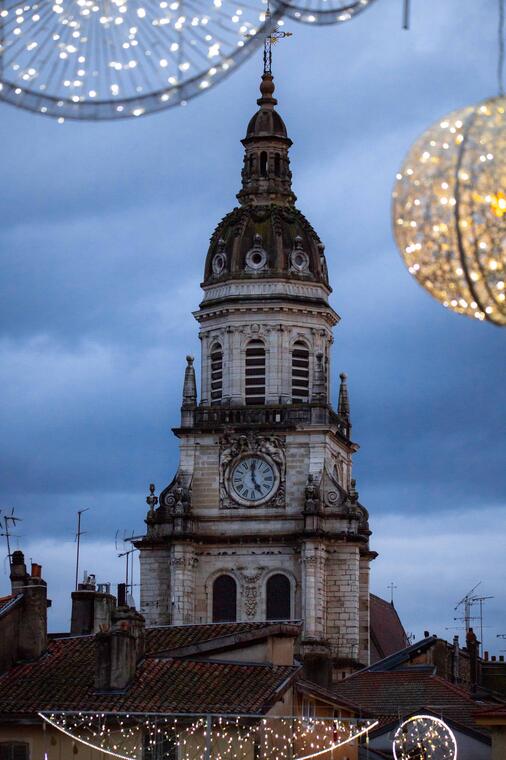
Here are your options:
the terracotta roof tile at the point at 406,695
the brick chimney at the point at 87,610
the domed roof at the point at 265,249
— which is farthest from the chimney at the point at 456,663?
the brick chimney at the point at 87,610

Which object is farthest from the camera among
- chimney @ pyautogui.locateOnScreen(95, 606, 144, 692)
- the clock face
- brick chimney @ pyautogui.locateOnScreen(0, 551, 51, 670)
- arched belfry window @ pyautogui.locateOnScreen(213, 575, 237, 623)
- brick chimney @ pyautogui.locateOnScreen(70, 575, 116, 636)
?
the clock face

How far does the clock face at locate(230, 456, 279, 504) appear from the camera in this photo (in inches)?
3135

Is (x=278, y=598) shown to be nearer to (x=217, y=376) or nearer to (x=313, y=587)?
(x=313, y=587)

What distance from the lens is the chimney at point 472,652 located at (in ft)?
244

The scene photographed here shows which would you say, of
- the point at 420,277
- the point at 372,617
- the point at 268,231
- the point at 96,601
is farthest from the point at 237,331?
the point at 420,277

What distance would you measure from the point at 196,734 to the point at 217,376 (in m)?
38.5

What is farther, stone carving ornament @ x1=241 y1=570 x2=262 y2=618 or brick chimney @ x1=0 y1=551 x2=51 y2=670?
stone carving ornament @ x1=241 y1=570 x2=262 y2=618

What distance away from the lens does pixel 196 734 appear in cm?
4341

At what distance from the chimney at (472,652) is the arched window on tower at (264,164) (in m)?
18.1

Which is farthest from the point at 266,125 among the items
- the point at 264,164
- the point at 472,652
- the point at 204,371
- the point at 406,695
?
the point at 406,695

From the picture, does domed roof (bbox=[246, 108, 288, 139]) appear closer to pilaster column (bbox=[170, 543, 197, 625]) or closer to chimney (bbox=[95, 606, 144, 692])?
pilaster column (bbox=[170, 543, 197, 625])

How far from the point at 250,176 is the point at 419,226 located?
211 ft

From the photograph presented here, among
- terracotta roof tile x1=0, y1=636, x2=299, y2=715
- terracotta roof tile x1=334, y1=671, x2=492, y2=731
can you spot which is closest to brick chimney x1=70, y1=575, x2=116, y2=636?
terracotta roof tile x1=334, y1=671, x2=492, y2=731

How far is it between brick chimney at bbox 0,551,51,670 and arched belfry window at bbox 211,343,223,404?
30057mm
